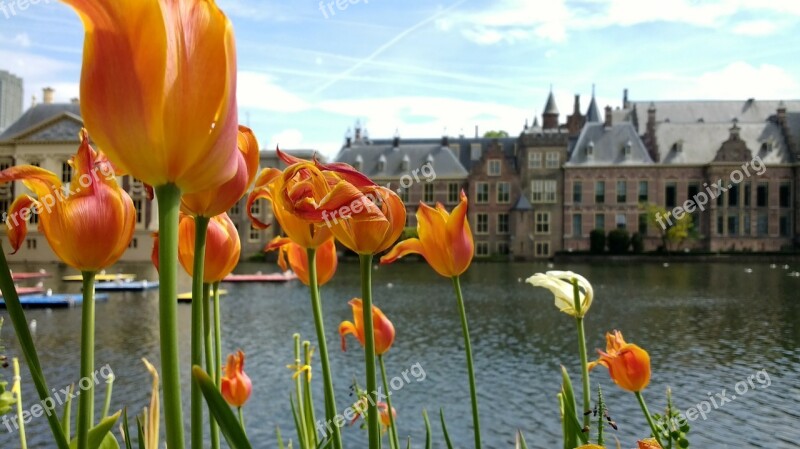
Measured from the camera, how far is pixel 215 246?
1.10 meters

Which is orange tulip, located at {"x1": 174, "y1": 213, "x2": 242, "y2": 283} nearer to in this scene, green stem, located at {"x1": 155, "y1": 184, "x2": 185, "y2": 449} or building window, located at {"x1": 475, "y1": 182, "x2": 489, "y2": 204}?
green stem, located at {"x1": 155, "y1": 184, "x2": 185, "y2": 449}

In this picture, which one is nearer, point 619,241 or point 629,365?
point 629,365

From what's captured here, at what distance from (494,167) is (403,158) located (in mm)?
5558

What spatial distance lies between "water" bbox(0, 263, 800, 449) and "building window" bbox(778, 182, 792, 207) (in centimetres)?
2144

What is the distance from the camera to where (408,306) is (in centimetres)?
1791

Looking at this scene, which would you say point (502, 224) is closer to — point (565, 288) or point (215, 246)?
point (565, 288)

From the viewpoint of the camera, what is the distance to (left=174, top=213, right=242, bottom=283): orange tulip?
110cm

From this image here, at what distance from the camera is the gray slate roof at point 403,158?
41.2 meters

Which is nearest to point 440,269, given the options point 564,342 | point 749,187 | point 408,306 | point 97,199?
point 97,199

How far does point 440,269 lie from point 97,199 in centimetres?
69

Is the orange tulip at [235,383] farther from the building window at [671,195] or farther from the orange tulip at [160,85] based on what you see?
the building window at [671,195]

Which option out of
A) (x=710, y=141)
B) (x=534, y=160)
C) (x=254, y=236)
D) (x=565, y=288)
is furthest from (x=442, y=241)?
(x=710, y=141)

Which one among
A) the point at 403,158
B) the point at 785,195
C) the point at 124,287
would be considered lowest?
the point at 124,287

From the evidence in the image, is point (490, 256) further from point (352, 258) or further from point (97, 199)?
point (97, 199)
